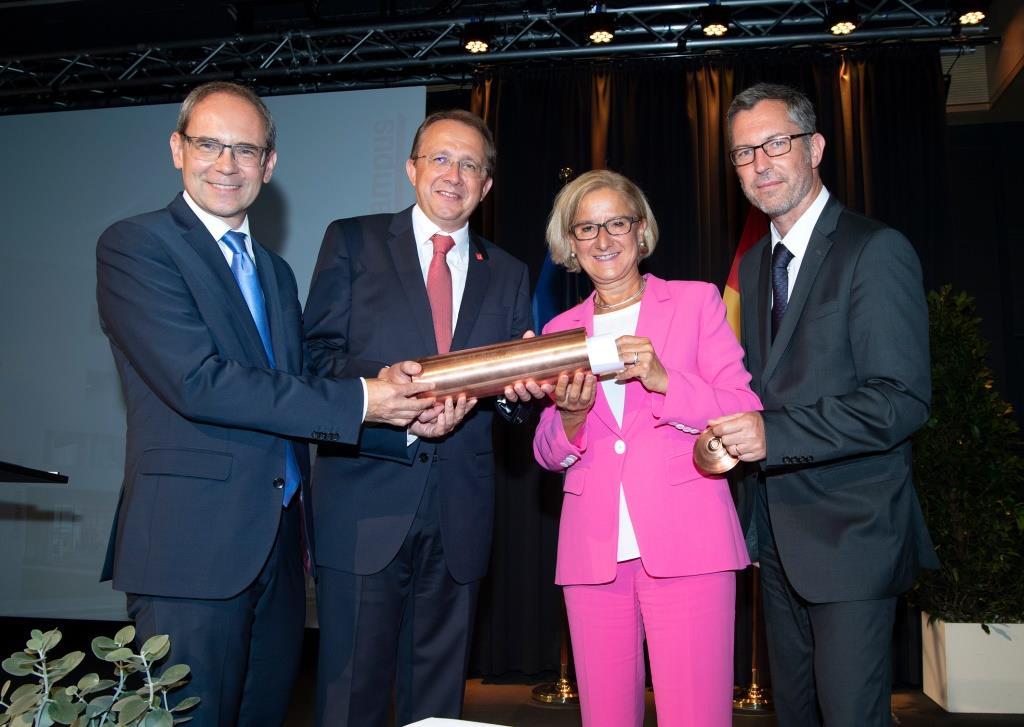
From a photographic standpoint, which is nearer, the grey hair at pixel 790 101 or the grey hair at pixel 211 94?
the grey hair at pixel 211 94

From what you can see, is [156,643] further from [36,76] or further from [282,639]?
[36,76]

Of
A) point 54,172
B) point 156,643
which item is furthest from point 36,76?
point 156,643

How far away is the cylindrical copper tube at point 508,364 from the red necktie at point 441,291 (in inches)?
13.3

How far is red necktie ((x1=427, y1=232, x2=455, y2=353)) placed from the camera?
250cm

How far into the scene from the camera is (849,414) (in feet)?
6.65

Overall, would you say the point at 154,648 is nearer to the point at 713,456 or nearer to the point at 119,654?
the point at 119,654

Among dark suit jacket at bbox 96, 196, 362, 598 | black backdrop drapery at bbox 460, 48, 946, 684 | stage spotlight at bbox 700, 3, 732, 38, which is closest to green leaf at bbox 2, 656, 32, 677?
dark suit jacket at bbox 96, 196, 362, 598

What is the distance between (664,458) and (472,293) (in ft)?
2.55

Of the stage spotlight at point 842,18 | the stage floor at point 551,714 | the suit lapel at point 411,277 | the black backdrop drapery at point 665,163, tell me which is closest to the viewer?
the suit lapel at point 411,277

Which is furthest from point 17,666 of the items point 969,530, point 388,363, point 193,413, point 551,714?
point 969,530

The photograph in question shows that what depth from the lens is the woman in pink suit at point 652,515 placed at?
2.11 m

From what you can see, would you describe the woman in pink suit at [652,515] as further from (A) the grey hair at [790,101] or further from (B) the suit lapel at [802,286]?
(A) the grey hair at [790,101]

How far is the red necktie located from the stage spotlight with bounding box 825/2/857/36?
374 centimetres

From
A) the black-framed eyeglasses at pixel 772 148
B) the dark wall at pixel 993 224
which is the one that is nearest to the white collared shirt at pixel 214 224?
the black-framed eyeglasses at pixel 772 148
